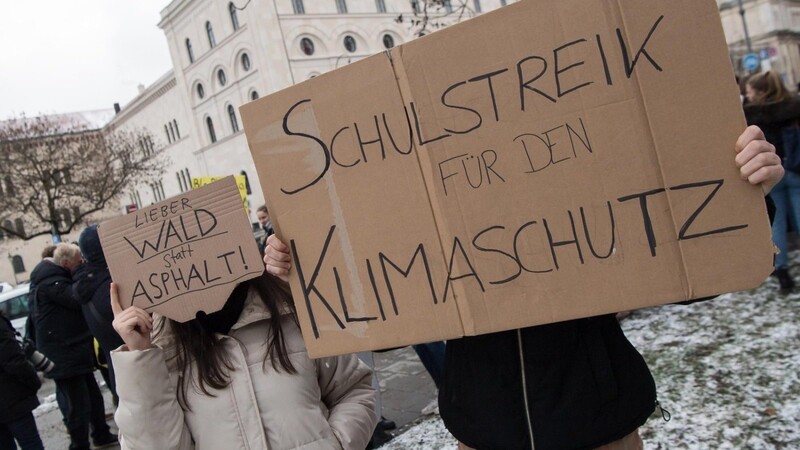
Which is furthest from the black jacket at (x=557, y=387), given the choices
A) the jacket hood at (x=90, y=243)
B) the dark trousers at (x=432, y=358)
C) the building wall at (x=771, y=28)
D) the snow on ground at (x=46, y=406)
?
the building wall at (x=771, y=28)

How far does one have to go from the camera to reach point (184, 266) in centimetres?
176

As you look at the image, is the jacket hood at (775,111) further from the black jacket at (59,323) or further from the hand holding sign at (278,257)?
the black jacket at (59,323)

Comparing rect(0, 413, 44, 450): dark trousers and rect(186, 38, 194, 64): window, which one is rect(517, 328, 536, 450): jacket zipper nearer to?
rect(0, 413, 44, 450): dark trousers

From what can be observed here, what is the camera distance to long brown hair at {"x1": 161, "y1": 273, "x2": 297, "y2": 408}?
6.08 feet

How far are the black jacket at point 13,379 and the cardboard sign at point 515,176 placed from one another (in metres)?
3.84

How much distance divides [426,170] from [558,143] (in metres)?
0.34

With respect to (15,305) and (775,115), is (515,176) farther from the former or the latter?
(15,305)

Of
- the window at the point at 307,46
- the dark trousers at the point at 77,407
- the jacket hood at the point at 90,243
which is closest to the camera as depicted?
the jacket hood at the point at 90,243

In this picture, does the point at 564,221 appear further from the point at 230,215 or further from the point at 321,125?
the point at 230,215

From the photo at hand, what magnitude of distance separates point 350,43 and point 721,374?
37470mm

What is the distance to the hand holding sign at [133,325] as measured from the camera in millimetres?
1770

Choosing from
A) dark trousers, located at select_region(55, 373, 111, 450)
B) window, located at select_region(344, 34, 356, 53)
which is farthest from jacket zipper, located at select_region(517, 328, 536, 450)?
window, located at select_region(344, 34, 356, 53)

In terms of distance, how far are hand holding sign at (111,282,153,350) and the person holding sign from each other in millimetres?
458

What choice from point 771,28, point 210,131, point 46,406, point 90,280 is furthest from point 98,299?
point 210,131
